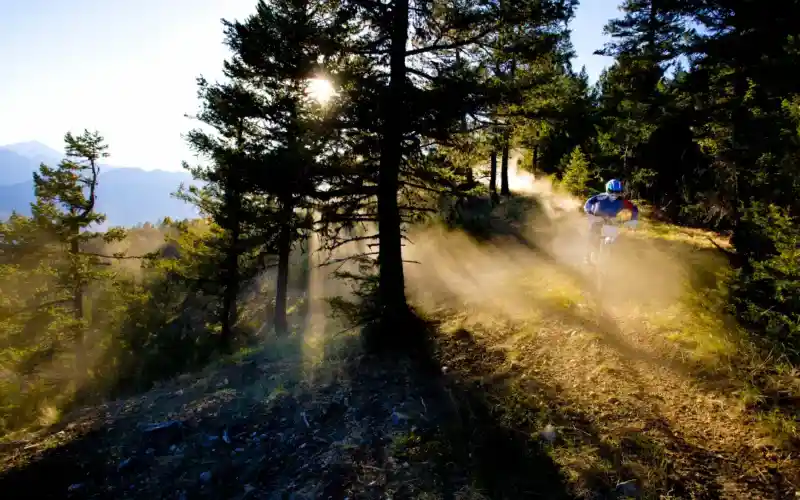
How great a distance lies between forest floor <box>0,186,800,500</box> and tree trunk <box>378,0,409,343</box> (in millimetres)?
1252

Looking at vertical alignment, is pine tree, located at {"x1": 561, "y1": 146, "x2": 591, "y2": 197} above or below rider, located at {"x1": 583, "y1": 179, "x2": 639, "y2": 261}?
above

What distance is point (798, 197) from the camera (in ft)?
19.4

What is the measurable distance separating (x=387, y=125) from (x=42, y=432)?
988cm

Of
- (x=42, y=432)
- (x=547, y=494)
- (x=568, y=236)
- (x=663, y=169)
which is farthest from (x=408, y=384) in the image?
(x=663, y=169)

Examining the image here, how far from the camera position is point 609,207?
1049 centimetres

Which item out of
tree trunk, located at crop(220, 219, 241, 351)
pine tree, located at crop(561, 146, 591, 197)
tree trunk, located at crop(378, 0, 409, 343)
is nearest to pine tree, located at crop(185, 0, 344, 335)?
tree trunk, located at crop(220, 219, 241, 351)

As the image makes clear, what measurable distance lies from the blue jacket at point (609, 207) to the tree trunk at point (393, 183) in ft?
16.3

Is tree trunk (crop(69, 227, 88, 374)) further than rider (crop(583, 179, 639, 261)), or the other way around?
tree trunk (crop(69, 227, 88, 374))

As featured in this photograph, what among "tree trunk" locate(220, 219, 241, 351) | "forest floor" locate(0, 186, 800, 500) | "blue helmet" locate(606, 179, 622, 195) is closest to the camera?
"forest floor" locate(0, 186, 800, 500)

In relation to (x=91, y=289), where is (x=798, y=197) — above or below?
above

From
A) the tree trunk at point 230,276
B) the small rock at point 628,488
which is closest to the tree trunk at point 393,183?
the small rock at point 628,488

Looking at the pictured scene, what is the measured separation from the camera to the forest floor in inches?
207

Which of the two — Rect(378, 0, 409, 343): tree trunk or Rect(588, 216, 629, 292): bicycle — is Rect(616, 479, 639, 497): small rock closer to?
Rect(378, 0, 409, 343): tree trunk

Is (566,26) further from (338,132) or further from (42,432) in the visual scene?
(42,432)
